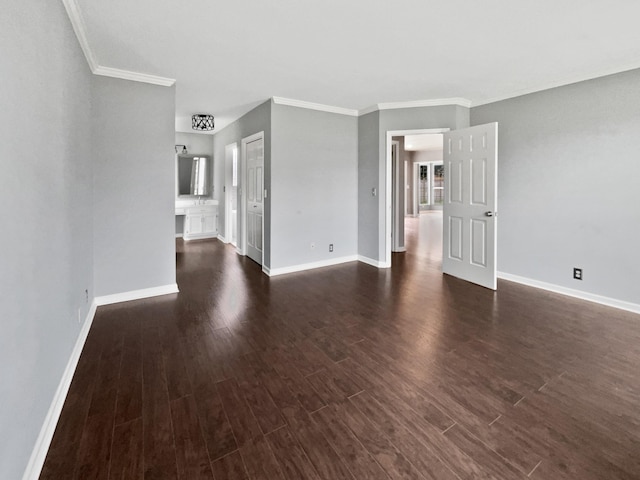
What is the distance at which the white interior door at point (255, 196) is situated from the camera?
499 centimetres

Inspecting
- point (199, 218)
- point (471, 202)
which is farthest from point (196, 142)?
point (471, 202)

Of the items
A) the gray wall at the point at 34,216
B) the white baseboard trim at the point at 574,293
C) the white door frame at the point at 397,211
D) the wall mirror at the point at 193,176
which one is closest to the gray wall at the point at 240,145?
the wall mirror at the point at 193,176

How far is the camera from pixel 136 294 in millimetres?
3611

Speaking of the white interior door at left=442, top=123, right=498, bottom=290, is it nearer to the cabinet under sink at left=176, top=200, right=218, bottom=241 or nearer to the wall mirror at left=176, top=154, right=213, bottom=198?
the cabinet under sink at left=176, top=200, right=218, bottom=241

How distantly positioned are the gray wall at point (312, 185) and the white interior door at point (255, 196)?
47cm

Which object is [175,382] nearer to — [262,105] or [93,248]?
[93,248]

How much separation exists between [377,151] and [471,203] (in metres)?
1.57

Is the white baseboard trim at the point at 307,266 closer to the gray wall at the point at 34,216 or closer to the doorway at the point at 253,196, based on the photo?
the doorway at the point at 253,196

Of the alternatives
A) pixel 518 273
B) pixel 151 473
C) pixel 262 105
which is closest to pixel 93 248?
pixel 151 473

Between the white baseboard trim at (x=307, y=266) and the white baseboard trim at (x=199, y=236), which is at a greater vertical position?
the white baseboard trim at (x=199, y=236)

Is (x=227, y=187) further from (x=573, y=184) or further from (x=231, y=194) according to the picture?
(x=573, y=184)

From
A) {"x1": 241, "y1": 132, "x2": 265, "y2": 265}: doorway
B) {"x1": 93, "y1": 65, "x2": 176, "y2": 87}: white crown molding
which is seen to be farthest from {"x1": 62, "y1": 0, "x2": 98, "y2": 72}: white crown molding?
{"x1": 241, "y1": 132, "x2": 265, "y2": 265}: doorway

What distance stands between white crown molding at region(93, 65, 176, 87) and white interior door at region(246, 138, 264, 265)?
152 centimetres

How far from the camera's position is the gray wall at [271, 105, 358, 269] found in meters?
4.55
